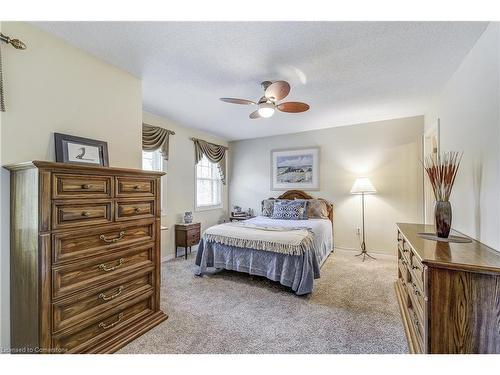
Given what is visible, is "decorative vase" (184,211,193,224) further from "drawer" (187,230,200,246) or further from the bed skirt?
the bed skirt

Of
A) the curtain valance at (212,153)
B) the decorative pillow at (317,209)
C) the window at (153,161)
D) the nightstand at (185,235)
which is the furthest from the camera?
the curtain valance at (212,153)

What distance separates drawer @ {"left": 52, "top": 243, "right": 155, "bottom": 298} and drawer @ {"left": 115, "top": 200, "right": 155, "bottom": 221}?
0.88 ft

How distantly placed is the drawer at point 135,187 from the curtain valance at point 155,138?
1613 millimetres

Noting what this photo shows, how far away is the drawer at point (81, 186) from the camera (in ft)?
4.86

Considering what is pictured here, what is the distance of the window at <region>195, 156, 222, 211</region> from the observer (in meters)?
4.93

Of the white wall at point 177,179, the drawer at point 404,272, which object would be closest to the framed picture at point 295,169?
the white wall at point 177,179

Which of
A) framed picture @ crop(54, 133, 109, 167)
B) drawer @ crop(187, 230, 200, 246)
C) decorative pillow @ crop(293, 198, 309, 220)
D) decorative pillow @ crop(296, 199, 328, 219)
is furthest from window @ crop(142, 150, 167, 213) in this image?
decorative pillow @ crop(296, 199, 328, 219)

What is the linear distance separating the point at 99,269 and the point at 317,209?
3.64 meters

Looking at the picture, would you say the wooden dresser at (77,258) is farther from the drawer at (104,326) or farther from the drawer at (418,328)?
the drawer at (418,328)

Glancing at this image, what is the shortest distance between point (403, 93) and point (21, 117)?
12.7 feet

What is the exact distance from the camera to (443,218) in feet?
5.96

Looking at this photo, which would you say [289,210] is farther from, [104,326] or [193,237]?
[104,326]

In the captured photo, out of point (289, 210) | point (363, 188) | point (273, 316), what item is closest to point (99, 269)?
point (273, 316)
